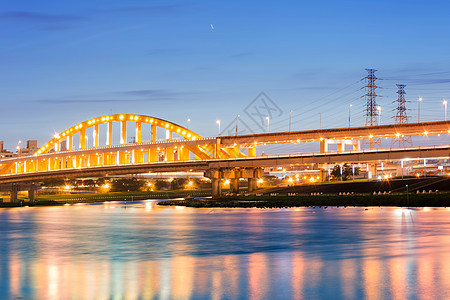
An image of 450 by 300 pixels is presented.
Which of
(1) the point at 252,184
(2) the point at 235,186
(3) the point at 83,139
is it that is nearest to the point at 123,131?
(3) the point at 83,139

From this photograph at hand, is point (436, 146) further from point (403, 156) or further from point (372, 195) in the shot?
point (372, 195)

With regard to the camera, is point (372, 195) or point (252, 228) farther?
point (372, 195)

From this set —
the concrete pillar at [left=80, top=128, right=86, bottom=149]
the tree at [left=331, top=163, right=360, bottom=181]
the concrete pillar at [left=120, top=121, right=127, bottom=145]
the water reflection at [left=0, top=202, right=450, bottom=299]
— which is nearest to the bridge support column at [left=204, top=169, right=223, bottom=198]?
the tree at [left=331, top=163, right=360, bottom=181]

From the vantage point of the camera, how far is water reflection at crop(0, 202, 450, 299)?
68.9ft

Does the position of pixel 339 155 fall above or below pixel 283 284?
above

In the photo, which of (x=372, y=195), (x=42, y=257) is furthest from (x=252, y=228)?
(x=372, y=195)

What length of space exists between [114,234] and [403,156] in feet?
215

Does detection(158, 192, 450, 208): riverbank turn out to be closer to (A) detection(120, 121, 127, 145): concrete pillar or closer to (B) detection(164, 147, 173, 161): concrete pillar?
(B) detection(164, 147, 173, 161): concrete pillar

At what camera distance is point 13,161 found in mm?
172375

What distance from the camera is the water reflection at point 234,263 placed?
2102 cm

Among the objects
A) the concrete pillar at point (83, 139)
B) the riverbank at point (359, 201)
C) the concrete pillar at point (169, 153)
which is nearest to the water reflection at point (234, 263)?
the riverbank at point (359, 201)

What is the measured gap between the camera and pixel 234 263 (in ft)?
91.5

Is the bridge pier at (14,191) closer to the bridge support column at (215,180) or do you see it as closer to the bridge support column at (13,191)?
the bridge support column at (13,191)

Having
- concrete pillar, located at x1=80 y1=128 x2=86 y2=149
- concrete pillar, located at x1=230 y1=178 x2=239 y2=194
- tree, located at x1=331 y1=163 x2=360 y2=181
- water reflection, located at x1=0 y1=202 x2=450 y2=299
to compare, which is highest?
concrete pillar, located at x1=80 y1=128 x2=86 y2=149
